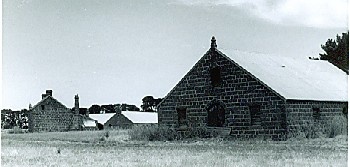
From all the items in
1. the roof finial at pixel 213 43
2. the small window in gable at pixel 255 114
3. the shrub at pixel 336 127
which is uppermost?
the roof finial at pixel 213 43

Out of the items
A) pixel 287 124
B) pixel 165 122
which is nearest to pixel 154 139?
pixel 165 122

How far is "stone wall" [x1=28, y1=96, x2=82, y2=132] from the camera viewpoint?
7129 cm

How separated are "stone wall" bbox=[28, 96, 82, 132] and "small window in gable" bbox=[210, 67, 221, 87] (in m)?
42.5

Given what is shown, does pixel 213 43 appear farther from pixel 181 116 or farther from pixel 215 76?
pixel 181 116

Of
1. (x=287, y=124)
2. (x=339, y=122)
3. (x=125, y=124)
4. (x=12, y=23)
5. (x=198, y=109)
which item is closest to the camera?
(x=12, y=23)

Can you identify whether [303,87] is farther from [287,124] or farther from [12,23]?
[12,23]

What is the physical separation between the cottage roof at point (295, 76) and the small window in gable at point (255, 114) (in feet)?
5.73

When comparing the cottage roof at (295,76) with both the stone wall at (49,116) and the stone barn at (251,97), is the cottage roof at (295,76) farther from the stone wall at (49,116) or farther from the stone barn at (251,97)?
the stone wall at (49,116)

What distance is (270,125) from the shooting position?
30453mm

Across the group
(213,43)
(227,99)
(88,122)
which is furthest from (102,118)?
(227,99)

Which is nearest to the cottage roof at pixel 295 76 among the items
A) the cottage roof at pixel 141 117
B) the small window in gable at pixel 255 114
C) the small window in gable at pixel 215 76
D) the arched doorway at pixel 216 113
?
the small window in gable at pixel 215 76

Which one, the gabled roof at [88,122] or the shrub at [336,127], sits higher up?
the gabled roof at [88,122]

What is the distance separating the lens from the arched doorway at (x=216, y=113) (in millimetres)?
32656

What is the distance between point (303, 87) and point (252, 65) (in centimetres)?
334
